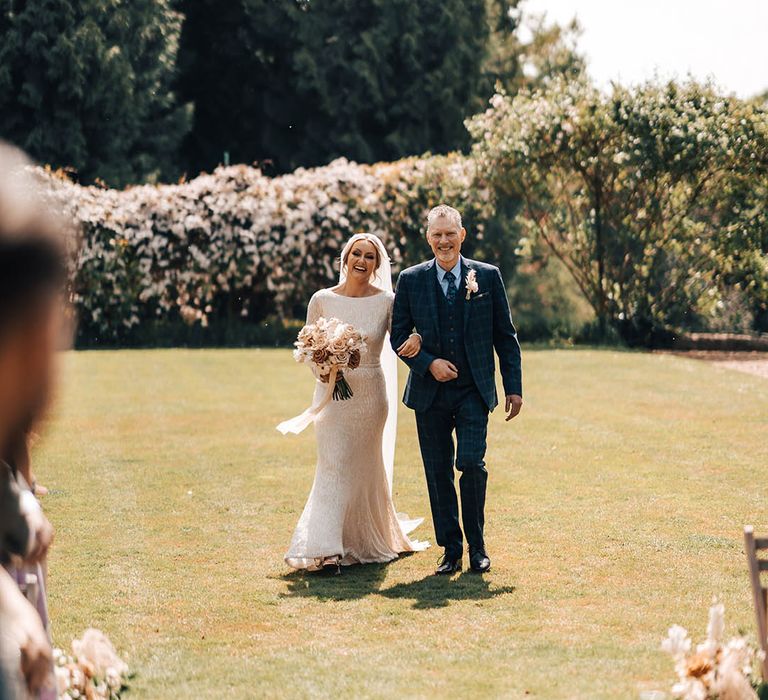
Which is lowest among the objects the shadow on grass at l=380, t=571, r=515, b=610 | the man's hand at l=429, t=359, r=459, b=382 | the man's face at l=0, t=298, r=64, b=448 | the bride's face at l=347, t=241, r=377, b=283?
the shadow on grass at l=380, t=571, r=515, b=610

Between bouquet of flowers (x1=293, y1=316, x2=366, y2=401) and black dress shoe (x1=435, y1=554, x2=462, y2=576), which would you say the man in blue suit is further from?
Answer: bouquet of flowers (x1=293, y1=316, x2=366, y2=401)

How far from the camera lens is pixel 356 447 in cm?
750

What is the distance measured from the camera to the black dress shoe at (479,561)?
7125mm

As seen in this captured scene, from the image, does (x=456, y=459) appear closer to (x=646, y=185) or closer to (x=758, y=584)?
(x=758, y=584)

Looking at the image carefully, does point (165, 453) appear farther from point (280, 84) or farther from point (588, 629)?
point (280, 84)

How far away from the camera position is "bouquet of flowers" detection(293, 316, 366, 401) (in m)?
7.29

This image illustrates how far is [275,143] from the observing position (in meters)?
39.1

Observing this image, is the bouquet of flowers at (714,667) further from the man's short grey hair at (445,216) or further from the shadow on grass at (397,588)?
the man's short grey hair at (445,216)

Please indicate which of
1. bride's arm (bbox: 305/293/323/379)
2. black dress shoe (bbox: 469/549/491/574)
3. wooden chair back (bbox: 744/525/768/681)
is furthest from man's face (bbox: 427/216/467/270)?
wooden chair back (bbox: 744/525/768/681)

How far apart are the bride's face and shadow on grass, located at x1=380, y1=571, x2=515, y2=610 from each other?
187 centimetres

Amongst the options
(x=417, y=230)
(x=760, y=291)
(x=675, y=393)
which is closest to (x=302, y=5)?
(x=417, y=230)

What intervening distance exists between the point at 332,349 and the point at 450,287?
784mm

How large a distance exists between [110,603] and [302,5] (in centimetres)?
3462

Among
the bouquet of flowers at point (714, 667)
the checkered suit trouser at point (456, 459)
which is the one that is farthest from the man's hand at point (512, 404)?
the bouquet of flowers at point (714, 667)
